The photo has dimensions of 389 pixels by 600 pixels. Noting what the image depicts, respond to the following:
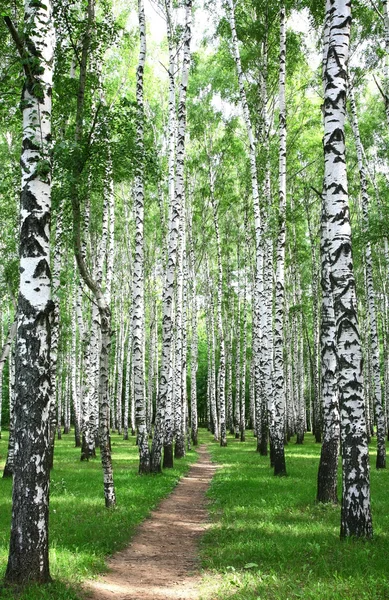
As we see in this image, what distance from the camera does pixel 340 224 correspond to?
6688 millimetres

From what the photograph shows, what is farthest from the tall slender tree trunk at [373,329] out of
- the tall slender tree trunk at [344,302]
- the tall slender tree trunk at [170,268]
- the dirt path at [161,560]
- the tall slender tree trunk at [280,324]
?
the tall slender tree trunk at [344,302]

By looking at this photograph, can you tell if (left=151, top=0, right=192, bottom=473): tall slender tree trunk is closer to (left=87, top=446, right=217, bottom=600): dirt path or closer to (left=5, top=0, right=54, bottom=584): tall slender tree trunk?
(left=87, top=446, right=217, bottom=600): dirt path

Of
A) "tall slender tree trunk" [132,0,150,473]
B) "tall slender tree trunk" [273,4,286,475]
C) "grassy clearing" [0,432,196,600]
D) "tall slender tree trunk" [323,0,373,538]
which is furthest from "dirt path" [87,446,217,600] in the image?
"tall slender tree trunk" [273,4,286,475]

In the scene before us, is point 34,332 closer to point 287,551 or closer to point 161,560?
point 161,560

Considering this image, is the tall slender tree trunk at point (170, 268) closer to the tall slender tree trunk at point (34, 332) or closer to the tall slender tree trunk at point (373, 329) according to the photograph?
the tall slender tree trunk at point (373, 329)

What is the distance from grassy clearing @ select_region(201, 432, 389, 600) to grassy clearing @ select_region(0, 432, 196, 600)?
1432 millimetres

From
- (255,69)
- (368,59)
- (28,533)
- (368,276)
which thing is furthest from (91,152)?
(368,59)

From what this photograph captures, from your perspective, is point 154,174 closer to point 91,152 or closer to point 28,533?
point 91,152

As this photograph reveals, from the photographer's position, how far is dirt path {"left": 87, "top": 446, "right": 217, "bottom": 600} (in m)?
5.58

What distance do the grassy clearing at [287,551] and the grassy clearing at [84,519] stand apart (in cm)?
143

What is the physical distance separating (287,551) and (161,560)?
1812mm

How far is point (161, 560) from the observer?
6852 millimetres

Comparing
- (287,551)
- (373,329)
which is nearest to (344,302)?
(287,551)

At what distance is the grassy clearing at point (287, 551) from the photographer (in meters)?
4.94
